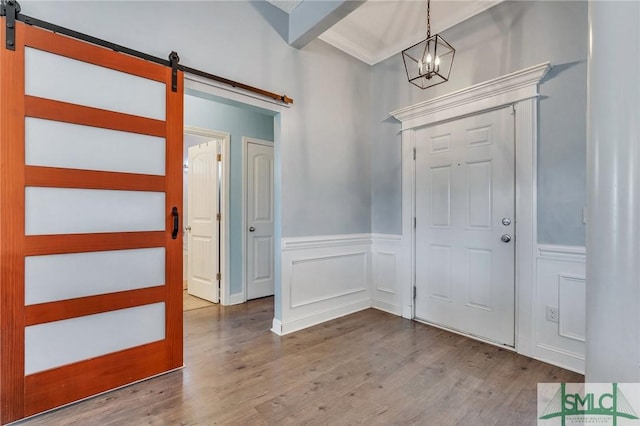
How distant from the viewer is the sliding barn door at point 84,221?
1.63 m

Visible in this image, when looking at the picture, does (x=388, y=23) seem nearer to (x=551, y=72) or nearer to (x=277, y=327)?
(x=551, y=72)

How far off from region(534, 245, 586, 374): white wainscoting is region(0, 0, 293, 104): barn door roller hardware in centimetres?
262

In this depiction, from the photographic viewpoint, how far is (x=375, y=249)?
3621 millimetres

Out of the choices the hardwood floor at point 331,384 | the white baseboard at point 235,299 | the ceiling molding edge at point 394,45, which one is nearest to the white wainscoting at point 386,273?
the hardwood floor at point 331,384

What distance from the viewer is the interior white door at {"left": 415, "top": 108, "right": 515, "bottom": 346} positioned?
2549mm

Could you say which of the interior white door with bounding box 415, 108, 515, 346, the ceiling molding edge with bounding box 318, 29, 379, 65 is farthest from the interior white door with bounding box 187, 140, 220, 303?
the interior white door with bounding box 415, 108, 515, 346

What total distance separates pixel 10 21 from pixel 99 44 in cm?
39

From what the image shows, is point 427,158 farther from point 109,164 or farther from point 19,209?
point 19,209

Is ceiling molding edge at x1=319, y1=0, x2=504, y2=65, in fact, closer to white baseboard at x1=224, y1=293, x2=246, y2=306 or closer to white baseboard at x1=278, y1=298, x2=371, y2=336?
white baseboard at x1=278, y1=298, x2=371, y2=336

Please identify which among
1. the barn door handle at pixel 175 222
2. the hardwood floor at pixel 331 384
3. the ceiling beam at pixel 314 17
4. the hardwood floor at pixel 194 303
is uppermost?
the ceiling beam at pixel 314 17

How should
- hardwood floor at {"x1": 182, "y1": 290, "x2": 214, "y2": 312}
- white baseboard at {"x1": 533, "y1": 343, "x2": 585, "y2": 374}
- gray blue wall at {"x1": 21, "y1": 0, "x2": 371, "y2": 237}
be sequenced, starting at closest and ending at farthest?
gray blue wall at {"x1": 21, "y1": 0, "x2": 371, "y2": 237} → white baseboard at {"x1": 533, "y1": 343, "x2": 585, "y2": 374} → hardwood floor at {"x1": 182, "y1": 290, "x2": 214, "y2": 312}

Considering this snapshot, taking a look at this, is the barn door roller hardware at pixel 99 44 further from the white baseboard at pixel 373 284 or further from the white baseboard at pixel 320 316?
the white baseboard at pixel 320 316

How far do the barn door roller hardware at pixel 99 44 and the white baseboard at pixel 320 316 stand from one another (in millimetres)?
2099

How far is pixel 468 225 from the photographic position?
2785 millimetres
